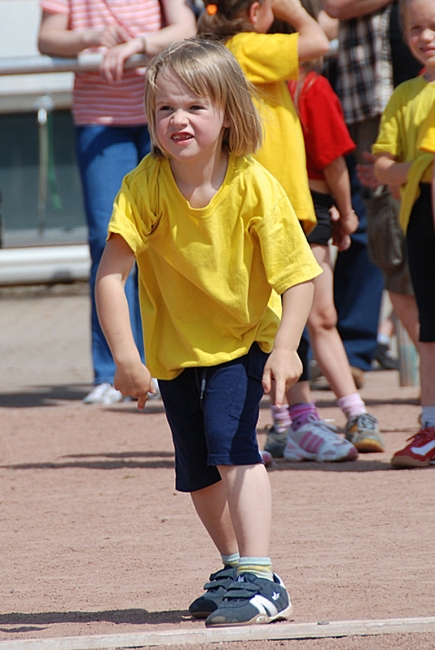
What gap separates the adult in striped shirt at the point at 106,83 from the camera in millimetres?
6148

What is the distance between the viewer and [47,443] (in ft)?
18.2

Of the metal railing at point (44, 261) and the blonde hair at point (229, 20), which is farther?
the metal railing at point (44, 261)

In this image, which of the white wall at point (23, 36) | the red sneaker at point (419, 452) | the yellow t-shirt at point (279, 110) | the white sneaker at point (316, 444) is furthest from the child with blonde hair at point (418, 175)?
the white wall at point (23, 36)

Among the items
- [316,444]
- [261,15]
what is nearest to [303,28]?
[261,15]

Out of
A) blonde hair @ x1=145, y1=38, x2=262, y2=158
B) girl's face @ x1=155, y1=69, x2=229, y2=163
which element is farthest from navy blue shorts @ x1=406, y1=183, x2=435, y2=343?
girl's face @ x1=155, y1=69, x2=229, y2=163

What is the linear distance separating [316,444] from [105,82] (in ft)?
7.75

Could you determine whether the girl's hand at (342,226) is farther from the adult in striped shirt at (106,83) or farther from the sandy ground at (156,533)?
the adult in striped shirt at (106,83)

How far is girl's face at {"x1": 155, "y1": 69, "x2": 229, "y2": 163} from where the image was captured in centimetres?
302

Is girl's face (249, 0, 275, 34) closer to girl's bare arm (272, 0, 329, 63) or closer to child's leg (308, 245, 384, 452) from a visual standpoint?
girl's bare arm (272, 0, 329, 63)

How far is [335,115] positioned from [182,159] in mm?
2005

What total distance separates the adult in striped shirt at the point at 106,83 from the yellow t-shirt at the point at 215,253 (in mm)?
3108

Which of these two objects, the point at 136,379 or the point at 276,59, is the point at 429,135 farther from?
the point at 136,379

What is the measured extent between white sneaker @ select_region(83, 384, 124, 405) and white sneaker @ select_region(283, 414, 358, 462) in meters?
1.77

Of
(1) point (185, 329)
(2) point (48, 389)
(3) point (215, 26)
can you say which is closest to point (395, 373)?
(2) point (48, 389)
